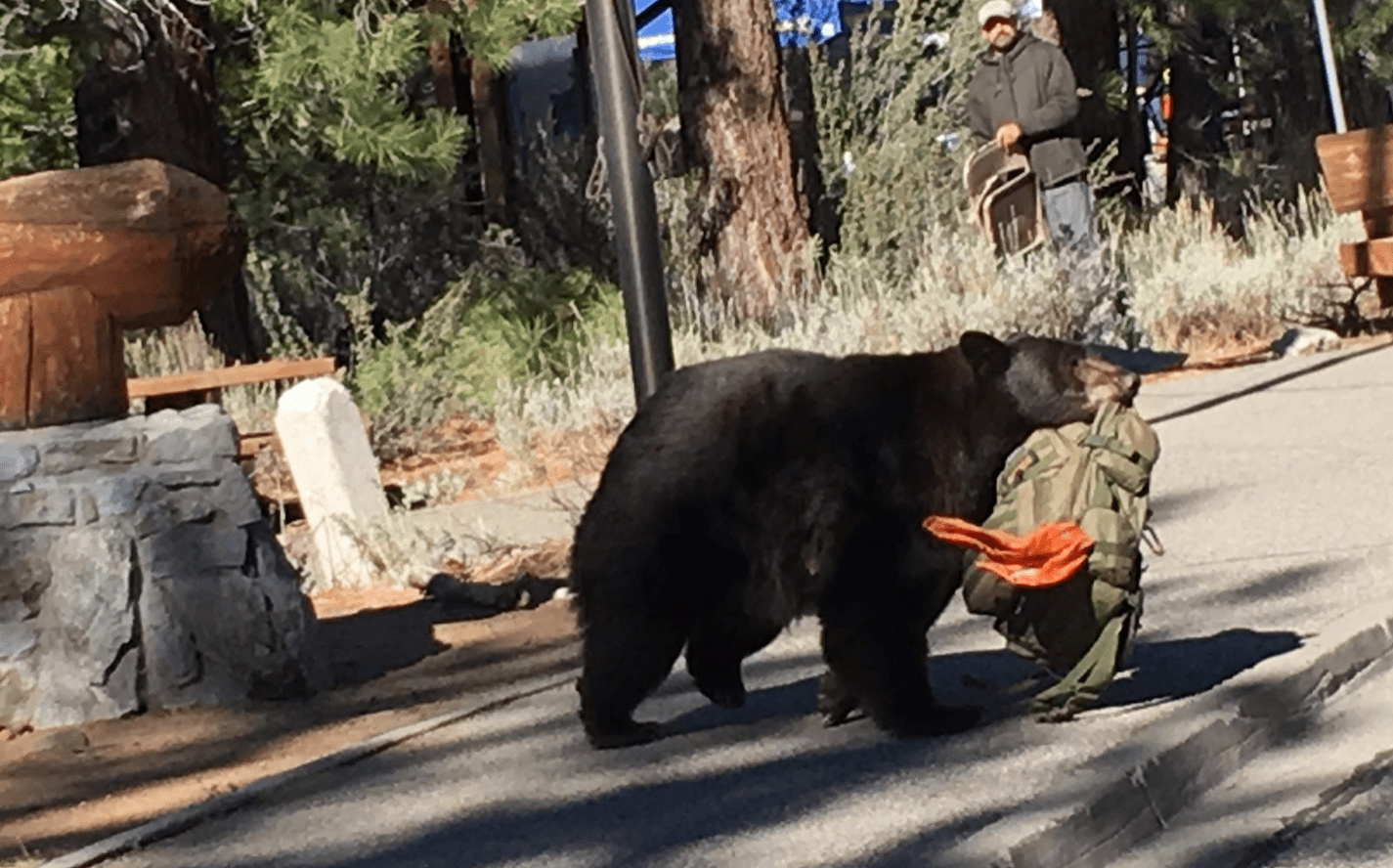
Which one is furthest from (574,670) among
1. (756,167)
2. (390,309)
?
(390,309)

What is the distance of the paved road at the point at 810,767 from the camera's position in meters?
5.62

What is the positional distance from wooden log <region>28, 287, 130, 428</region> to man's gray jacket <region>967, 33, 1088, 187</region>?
27.8 feet

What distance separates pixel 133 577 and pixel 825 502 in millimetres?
2698

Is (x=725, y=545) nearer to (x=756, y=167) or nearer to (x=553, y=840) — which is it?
(x=553, y=840)

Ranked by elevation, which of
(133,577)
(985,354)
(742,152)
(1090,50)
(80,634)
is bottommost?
(80,634)

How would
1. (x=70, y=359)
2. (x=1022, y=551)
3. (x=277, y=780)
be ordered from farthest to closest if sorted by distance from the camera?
1. (x=70, y=359)
2. (x=277, y=780)
3. (x=1022, y=551)

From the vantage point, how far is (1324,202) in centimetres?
2247

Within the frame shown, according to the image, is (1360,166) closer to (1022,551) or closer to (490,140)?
(490,140)

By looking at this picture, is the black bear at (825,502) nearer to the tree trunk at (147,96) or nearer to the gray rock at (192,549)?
the gray rock at (192,549)

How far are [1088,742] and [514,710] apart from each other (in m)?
2.09

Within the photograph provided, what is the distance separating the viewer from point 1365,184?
52.5 ft

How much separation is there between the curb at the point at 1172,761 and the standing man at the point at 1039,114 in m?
8.43

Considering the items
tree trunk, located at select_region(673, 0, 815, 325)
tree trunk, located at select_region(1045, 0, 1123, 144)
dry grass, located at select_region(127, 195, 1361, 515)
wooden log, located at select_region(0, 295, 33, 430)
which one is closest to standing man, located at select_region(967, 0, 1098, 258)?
dry grass, located at select_region(127, 195, 1361, 515)

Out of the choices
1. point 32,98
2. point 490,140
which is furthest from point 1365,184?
point 32,98
